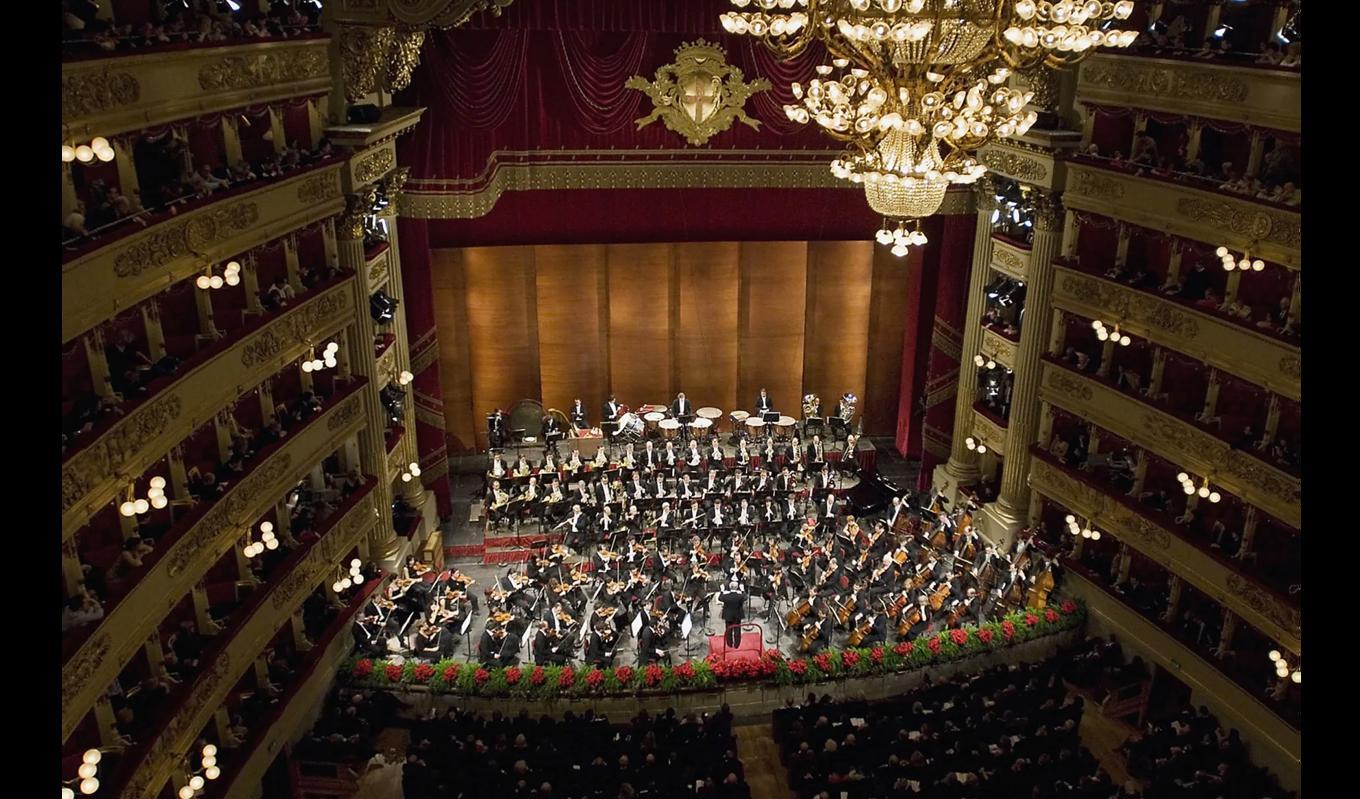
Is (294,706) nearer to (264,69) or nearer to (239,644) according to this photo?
(239,644)

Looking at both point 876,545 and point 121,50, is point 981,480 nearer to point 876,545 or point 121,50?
point 876,545

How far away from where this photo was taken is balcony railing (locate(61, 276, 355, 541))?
32.1 ft

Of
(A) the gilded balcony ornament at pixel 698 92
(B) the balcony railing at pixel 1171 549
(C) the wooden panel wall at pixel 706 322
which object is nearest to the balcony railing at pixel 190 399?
(A) the gilded balcony ornament at pixel 698 92

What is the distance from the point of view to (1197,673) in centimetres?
1459

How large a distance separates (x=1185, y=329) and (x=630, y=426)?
10.4 meters

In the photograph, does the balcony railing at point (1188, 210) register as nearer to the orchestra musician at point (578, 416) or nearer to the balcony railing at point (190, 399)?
the orchestra musician at point (578, 416)

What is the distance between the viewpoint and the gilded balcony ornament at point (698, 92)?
18.0 m

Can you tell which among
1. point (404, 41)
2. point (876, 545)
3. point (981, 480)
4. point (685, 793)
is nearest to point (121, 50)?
point (404, 41)

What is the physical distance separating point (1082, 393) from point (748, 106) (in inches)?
302

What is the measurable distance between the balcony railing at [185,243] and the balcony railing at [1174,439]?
1158 centimetres

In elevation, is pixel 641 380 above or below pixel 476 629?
above

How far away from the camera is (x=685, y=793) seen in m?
12.4

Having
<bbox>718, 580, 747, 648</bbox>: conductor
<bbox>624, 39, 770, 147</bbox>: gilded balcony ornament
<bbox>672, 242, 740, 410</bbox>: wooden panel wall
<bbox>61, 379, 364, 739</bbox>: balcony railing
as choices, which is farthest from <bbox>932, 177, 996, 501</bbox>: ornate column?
<bbox>61, 379, 364, 739</bbox>: balcony railing

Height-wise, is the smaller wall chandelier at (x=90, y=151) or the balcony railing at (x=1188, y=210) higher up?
the smaller wall chandelier at (x=90, y=151)
